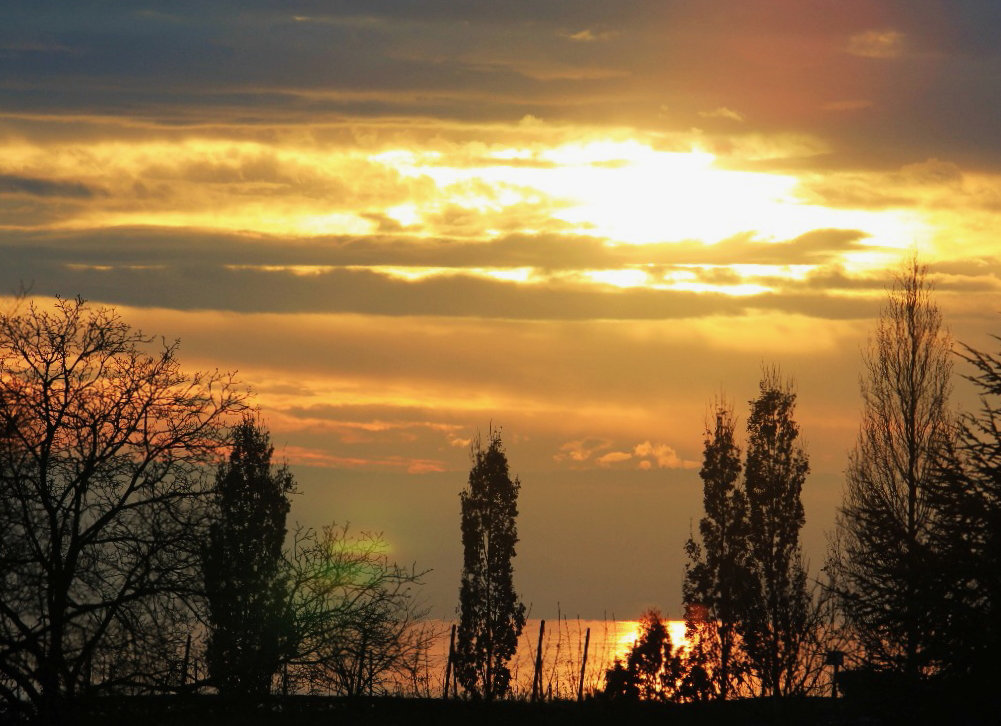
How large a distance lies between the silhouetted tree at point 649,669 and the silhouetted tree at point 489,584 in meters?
7.64

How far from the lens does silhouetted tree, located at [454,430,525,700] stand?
4762 centimetres

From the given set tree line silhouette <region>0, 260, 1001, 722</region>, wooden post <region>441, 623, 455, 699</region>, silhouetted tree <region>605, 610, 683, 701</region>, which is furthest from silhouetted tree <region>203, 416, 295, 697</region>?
wooden post <region>441, 623, 455, 699</region>

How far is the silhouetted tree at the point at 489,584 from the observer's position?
47625 millimetres

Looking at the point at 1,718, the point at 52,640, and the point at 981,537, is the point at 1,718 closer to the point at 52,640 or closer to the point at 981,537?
the point at 52,640

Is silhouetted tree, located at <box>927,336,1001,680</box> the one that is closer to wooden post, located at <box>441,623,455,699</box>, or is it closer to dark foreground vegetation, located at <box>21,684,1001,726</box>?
dark foreground vegetation, located at <box>21,684,1001,726</box>

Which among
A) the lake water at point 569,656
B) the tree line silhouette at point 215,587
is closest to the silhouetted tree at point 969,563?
the tree line silhouette at point 215,587

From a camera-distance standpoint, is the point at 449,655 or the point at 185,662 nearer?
the point at 185,662

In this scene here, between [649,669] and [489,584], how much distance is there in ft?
36.5

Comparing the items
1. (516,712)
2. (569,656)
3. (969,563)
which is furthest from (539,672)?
(969,563)

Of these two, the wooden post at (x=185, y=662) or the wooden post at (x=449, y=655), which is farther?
the wooden post at (x=449, y=655)

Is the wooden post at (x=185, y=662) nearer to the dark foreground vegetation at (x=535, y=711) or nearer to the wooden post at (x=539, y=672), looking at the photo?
the dark foreground vegetation at (x=535, y=711)

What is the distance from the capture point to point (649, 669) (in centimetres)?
3934

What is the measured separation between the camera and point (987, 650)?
28.2 m

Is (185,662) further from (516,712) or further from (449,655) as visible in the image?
(449,655)
